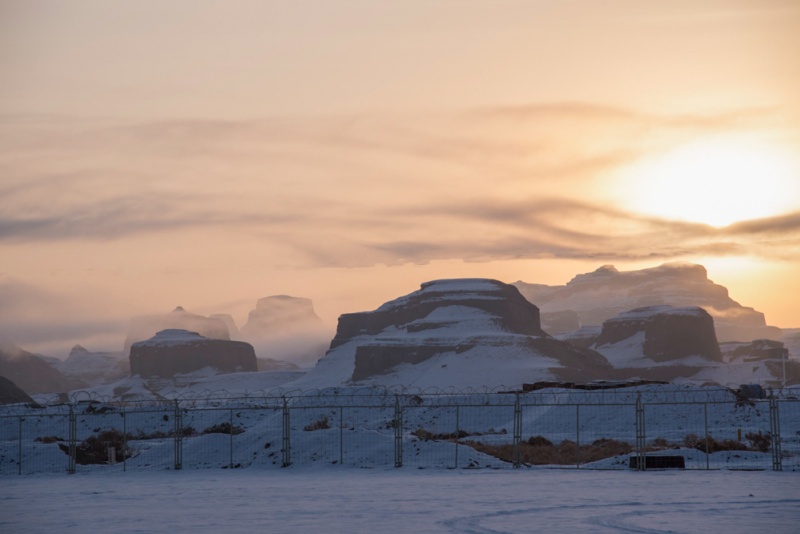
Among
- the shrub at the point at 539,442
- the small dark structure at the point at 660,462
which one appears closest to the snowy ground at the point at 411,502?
the small dark structure at the point at 660,462

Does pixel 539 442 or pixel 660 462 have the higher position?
pixel 660 462

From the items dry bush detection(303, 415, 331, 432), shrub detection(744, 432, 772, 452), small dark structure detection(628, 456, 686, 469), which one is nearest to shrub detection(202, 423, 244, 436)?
dry bush detection(303, 415, 331, 432)

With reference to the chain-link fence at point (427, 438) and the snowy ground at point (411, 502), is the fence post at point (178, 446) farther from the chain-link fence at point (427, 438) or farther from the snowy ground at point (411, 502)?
the snowy ground at point (411, 502)

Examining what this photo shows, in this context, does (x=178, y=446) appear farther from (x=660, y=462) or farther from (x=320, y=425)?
(x=320, y=425)

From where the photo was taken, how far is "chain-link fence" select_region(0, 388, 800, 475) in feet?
156

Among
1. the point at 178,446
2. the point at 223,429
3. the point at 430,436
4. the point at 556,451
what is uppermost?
the point at 178,446

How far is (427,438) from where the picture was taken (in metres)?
59.0

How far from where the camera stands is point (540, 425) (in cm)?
9075

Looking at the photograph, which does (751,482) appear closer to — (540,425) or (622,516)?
(622,516)

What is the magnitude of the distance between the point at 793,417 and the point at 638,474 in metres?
43.5

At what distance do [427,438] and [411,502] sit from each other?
2821 centimetres

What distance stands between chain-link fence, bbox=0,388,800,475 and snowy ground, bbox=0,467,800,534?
384 centimetres

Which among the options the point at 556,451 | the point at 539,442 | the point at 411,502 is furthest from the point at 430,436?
the point at 411,502

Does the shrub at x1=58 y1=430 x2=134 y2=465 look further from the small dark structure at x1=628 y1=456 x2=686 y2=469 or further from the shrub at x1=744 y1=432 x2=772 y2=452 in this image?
the shrub at x1=744 y1=432 x2=772 y2=452
